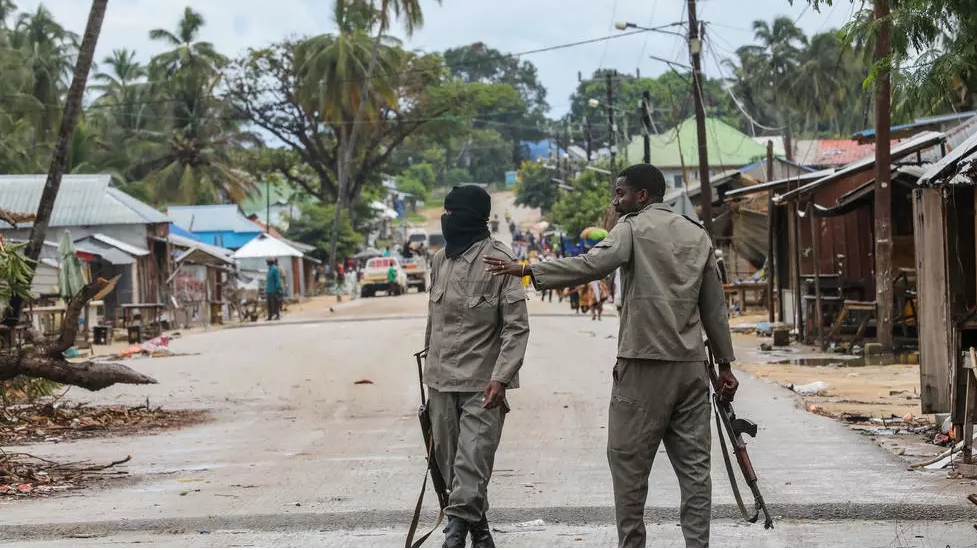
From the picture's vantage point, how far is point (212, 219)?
198ft

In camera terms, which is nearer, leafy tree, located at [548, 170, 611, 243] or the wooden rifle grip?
the wooden rifle grip

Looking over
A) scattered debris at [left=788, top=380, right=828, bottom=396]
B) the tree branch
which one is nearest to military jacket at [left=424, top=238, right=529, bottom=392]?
the tree branch

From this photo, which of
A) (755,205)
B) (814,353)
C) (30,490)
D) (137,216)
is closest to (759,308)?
(755,205)

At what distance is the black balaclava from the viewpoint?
665cm

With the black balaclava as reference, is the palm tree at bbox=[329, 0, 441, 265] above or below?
above

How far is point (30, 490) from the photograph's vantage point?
936 centimetres

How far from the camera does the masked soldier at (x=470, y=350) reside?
6371mm

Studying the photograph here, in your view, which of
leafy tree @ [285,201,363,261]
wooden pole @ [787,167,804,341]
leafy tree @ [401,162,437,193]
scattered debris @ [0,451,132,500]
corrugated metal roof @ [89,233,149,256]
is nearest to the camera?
scattered debris @ [0,451,132,500]

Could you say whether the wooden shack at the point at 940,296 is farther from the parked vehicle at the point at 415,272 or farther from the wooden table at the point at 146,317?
the parked vehicle at the point at 415,272

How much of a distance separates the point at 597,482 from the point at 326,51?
171ft

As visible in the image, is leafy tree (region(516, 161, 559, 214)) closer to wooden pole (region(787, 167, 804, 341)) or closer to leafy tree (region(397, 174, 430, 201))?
leafy tree (region(397, 174, 430, 201))

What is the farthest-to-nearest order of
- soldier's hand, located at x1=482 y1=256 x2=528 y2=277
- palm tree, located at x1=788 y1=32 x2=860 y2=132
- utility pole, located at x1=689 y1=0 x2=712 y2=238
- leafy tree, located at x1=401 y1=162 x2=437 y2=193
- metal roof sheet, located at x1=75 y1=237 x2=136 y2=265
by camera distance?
leafy tree, located at x1=401 y1=162 x2=437 y2=193 < palm tree, located at x1=788 y1=32 x2=860 y2=132 < metal roof sheet, located at x1=75 y1=237 x2=136 y2=265 < utility pole, located at x1=689 y1=0 x2=712 y2=238 < soldier's hand, located at x1=482 y1=256 x2=528 y2=277

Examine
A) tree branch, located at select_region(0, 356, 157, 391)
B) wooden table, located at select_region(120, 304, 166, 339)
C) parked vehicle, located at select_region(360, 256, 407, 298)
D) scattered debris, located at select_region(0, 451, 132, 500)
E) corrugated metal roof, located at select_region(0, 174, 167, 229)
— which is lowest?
scattered debris, located at select_region(0, 451, 132, 500)

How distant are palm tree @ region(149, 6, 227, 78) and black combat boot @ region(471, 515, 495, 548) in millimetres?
60451
